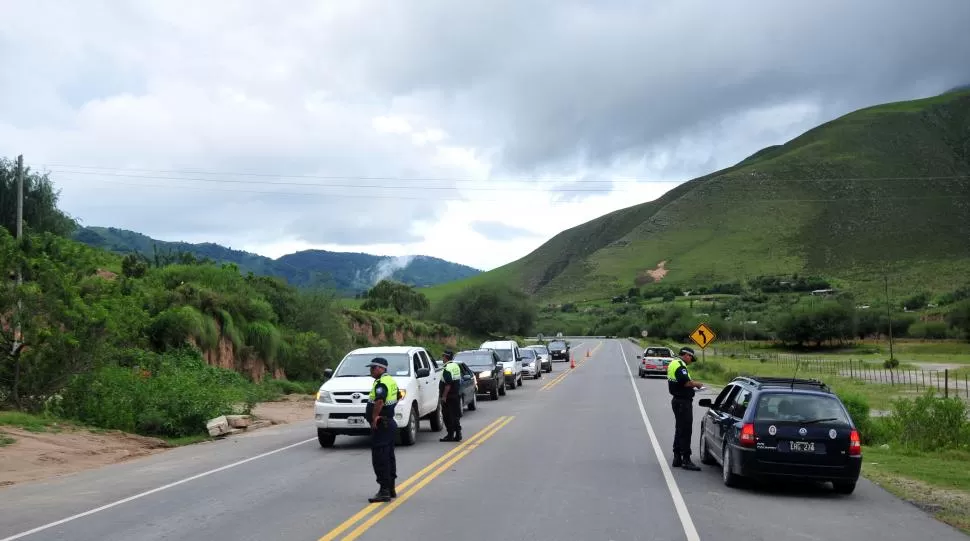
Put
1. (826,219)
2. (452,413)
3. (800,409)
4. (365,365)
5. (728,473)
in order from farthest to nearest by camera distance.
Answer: (826,219) < (365,365) < (452,413) < (728,473) < (800,409)

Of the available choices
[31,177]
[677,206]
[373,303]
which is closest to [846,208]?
Result: [677,206]

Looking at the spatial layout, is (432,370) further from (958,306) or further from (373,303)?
(958,306)

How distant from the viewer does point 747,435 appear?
1138 cm

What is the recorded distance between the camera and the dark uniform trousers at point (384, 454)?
416 inches

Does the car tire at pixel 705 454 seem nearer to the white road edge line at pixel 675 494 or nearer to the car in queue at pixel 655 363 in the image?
the white road edge line at pixel 675 494

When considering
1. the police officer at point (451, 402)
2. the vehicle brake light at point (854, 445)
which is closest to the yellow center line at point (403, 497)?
the police officer at point (451, 402)

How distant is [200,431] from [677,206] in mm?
145077

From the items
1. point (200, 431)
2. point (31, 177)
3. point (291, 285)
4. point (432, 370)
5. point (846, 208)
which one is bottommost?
point (200, 431)

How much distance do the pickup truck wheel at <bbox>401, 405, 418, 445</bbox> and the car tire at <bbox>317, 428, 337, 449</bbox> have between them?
1.35 m

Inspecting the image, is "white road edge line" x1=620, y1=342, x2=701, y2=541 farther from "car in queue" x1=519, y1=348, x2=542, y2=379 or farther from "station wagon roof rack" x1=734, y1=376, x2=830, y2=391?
"car in queue" x1=519, y1=348, x2=542, y2=379

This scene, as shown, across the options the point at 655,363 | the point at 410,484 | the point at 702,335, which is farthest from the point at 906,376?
the point at 410,484

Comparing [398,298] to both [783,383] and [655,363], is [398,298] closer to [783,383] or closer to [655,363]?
[655,363]

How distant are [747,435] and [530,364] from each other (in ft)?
105

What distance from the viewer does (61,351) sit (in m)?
19.1
